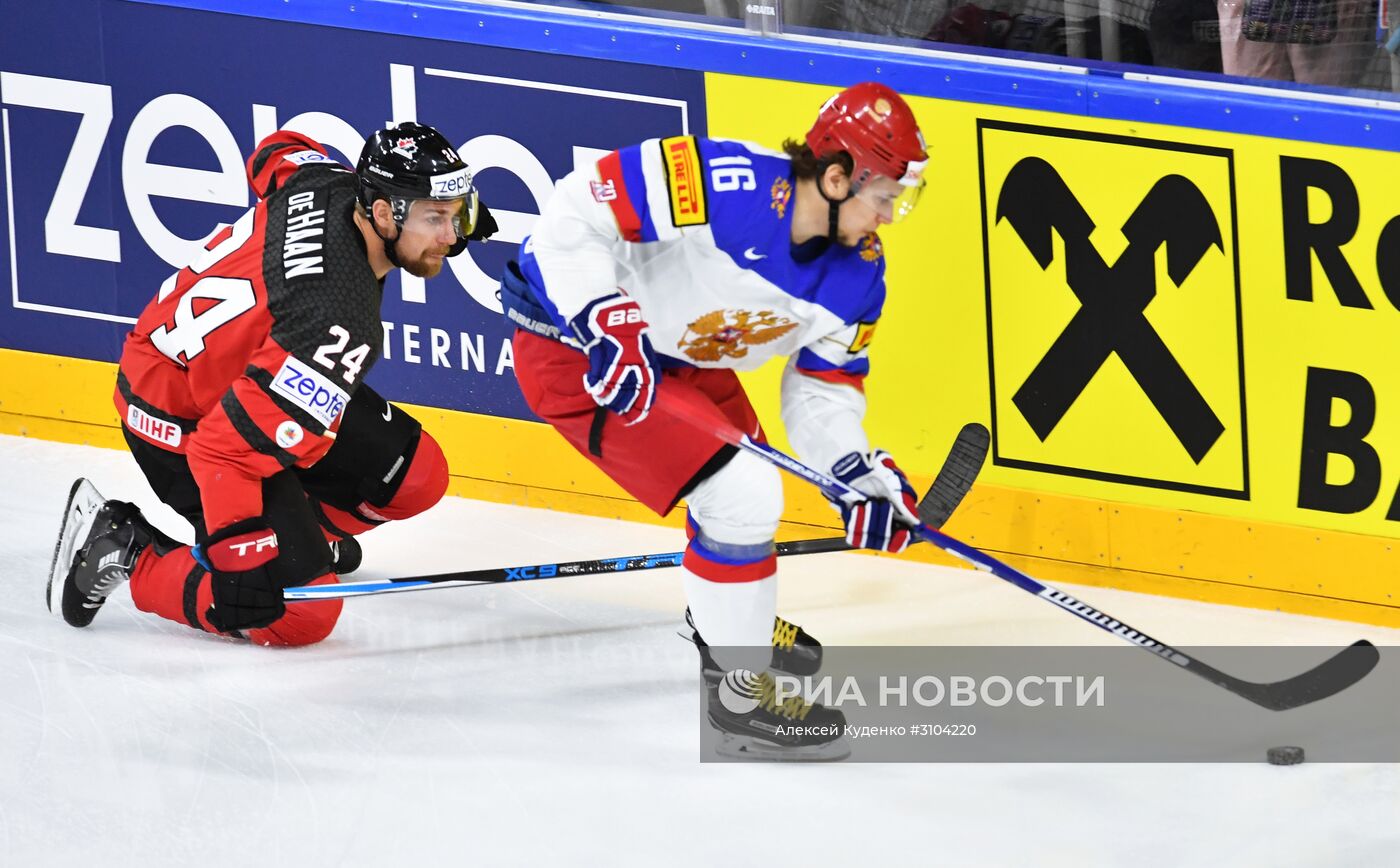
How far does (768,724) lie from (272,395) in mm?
1096

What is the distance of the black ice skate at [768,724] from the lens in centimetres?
356

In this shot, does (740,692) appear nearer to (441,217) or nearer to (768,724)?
(768,724)

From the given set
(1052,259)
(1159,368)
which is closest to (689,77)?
(1052,259)

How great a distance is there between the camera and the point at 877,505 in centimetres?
339

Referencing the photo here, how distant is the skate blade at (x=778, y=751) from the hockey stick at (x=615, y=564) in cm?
43

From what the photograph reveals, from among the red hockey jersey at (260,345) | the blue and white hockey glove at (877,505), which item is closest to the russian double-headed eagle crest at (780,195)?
the blue and white hockey glove at (877,505)

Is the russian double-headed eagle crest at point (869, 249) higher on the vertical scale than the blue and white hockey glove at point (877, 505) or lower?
higher

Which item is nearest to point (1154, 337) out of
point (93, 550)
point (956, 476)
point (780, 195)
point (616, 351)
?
point (956, 476)

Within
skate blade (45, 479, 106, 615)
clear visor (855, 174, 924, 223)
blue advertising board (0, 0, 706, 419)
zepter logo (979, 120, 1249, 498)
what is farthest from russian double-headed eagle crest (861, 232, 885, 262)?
skate blade (45, 479, 106, 615)

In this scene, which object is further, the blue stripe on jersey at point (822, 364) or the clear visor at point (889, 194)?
the blue stripe on jersey at point (822, 364)

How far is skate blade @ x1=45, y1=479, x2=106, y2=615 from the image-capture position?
4000mm

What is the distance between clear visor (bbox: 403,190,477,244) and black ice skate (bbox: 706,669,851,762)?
1.00 m

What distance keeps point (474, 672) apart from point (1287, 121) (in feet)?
6.43

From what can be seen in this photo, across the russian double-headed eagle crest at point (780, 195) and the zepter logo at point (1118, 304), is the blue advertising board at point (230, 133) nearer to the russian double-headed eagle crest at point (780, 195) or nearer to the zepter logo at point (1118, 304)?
the zepter logo at point (1118, 304)
